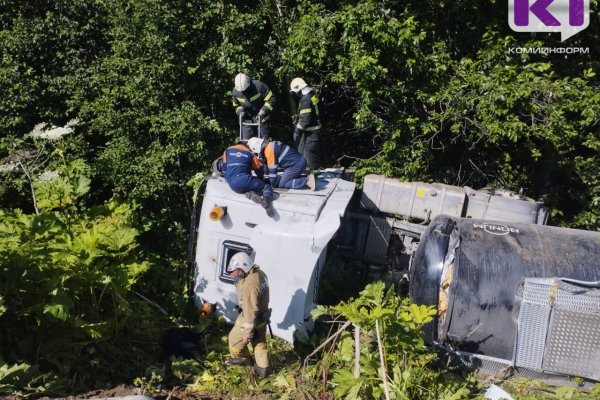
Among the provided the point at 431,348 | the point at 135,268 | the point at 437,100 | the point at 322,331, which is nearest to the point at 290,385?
the point at 322,331

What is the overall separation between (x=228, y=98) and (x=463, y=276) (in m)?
4.49

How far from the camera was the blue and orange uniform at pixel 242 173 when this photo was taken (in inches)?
256

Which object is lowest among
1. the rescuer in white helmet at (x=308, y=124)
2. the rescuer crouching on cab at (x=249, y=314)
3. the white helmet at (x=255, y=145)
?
the rescuer crouching on cab at (x=249, y=314)

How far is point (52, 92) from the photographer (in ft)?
29.0

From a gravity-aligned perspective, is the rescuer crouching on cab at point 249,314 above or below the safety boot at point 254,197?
below

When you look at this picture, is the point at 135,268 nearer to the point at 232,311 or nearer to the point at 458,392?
the point at 232,311

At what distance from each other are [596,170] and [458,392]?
5.00 meters

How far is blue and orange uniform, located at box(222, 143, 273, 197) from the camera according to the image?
21.3 feet

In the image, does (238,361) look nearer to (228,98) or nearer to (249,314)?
(249,314)

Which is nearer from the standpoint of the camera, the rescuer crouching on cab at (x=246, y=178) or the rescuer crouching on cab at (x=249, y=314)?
the rescuer crouching on cab at (x=249, y=314)

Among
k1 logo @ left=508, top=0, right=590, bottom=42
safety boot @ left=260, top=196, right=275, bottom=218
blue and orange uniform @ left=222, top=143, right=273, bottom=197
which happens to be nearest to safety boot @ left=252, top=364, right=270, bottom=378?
safety boot @ left=260, top=196, right=275, bottom=218

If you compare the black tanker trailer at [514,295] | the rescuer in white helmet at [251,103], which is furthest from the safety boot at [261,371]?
the rescuer in white helmet at [251,103]

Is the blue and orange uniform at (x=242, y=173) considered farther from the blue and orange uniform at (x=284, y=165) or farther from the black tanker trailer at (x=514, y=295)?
the black tanker trailer at (x=514, y=295)

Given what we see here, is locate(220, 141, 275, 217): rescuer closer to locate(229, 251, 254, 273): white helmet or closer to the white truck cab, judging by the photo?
the white truck cab
